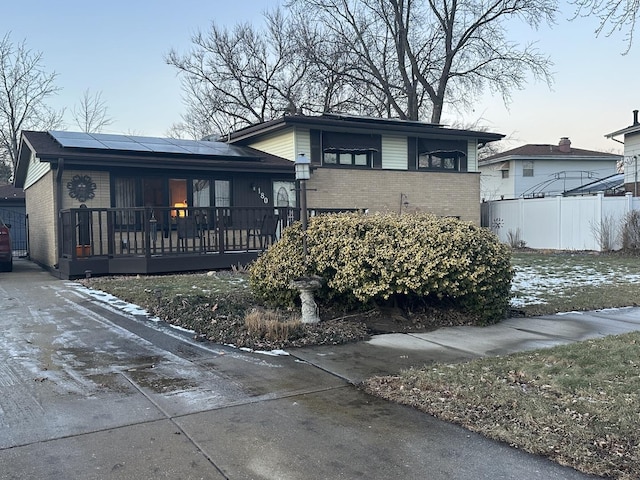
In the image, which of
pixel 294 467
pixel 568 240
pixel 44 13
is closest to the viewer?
pixel 294 467

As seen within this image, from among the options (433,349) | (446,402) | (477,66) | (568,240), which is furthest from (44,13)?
(477,66)

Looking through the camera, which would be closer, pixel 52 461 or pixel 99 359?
pixel 52 461

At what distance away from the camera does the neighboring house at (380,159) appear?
17.6 m

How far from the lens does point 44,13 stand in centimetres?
1728

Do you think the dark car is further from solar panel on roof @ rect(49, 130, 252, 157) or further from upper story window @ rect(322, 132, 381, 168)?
upper story window @ rect(322, 132, 381, 168)

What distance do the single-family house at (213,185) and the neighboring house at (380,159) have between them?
4 cm

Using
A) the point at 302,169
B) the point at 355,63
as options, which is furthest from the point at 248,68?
the point at 302,169

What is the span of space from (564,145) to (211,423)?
130 feet

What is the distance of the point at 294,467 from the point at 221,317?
4158 millimetres

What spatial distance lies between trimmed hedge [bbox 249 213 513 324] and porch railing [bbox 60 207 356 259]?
17.0 feet

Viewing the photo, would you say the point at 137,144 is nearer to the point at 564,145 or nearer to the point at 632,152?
the point at 632,152

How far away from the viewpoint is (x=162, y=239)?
12.1m

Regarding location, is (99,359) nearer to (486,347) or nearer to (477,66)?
(486,347)

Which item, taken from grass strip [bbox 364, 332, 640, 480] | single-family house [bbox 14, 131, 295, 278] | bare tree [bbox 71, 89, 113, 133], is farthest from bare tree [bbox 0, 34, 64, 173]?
grass strip [bbox 364, 332, 640, 480]
